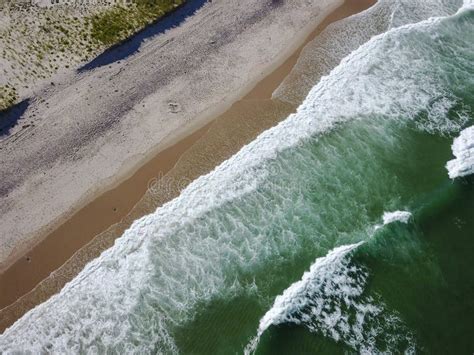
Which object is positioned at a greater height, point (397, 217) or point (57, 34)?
point (57, 34)

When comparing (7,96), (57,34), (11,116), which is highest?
(57,34)

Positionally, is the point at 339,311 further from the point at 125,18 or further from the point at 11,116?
the point at 125,18

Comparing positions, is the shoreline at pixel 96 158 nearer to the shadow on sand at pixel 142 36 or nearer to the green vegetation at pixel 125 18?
the shadow on sand at pixel 142 36

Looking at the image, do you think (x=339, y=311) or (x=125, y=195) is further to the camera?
(x=125, y=195)

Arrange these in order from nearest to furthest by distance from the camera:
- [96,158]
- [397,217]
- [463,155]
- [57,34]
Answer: [397,217] → [96,158] → [463,155] → [57,34]

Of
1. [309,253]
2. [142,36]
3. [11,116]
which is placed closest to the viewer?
[309,253]

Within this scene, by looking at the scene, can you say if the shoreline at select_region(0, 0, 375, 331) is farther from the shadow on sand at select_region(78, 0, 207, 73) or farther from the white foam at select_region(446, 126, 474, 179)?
the white foam at select_region(446, 126, 474, 179)

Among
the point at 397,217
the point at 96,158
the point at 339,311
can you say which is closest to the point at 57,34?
the point at 96,158

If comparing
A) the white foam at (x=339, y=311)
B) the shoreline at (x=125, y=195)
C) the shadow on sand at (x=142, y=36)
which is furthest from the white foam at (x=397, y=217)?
the shadow on sand at (x=142, y=36)
